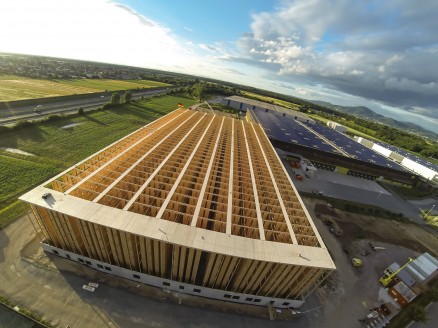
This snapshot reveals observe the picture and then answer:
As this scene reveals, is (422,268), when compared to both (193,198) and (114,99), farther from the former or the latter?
(114,99)

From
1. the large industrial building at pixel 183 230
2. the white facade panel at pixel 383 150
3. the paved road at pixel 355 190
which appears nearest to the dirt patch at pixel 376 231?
the paved road at pixel 355 190

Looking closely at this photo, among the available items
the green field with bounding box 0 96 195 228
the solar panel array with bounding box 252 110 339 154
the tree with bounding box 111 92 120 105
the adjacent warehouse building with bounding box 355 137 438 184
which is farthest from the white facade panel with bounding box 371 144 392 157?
the tree with bounding box 111 92 120 105

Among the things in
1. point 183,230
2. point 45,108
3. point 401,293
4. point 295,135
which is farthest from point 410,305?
point 45,108

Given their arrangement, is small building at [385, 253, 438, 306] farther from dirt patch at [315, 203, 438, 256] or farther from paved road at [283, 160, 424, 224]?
paved road at [283, 160, 424, 224]

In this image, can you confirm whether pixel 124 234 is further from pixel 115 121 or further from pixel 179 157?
pixel 115 121

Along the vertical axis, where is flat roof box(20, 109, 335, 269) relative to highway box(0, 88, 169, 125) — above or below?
above
